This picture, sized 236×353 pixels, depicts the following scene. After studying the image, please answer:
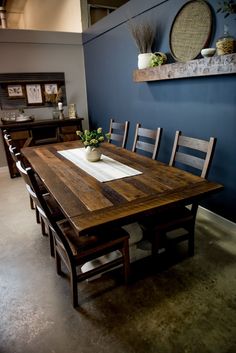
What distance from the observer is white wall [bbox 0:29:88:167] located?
13.6ft

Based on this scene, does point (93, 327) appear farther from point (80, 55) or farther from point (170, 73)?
point (80, 55)

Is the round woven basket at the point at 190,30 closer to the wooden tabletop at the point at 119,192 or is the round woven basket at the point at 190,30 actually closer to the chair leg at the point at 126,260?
the wooden tabletop at the point at 119,192

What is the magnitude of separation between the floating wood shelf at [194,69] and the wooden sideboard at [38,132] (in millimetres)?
1865

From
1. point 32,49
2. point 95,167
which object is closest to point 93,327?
point 95,167

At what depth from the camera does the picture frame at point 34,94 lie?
445 cm

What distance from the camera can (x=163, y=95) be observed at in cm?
298

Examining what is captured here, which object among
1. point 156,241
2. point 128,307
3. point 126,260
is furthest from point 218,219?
point 128,307

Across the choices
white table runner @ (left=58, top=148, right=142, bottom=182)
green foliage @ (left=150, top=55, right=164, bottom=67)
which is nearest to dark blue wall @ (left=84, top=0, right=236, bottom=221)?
green foliage @ (left=150, top=55, right=164, bottom=67)

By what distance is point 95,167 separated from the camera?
2.14 meters

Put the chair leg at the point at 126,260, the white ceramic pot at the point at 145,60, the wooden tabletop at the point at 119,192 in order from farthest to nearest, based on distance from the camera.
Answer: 1. the white ceramic pot at the point at 145,60
2. the chair leg at the point at 126,260
3. the wooden tabletop at the point at 119,192

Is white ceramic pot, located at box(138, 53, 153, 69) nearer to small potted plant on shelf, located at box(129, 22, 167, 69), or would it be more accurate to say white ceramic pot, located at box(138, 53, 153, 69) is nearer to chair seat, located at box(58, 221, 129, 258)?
small potted plant on shelf, located at box(129, 22, 167, 69)

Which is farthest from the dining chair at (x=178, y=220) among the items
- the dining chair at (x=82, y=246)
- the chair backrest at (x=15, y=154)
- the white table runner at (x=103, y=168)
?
the chair backrest at (x=15, y=154)

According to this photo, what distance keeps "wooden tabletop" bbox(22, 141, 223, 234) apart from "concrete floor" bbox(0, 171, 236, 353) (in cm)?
69

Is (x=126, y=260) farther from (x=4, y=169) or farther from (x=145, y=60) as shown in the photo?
(x=4, y=169)
